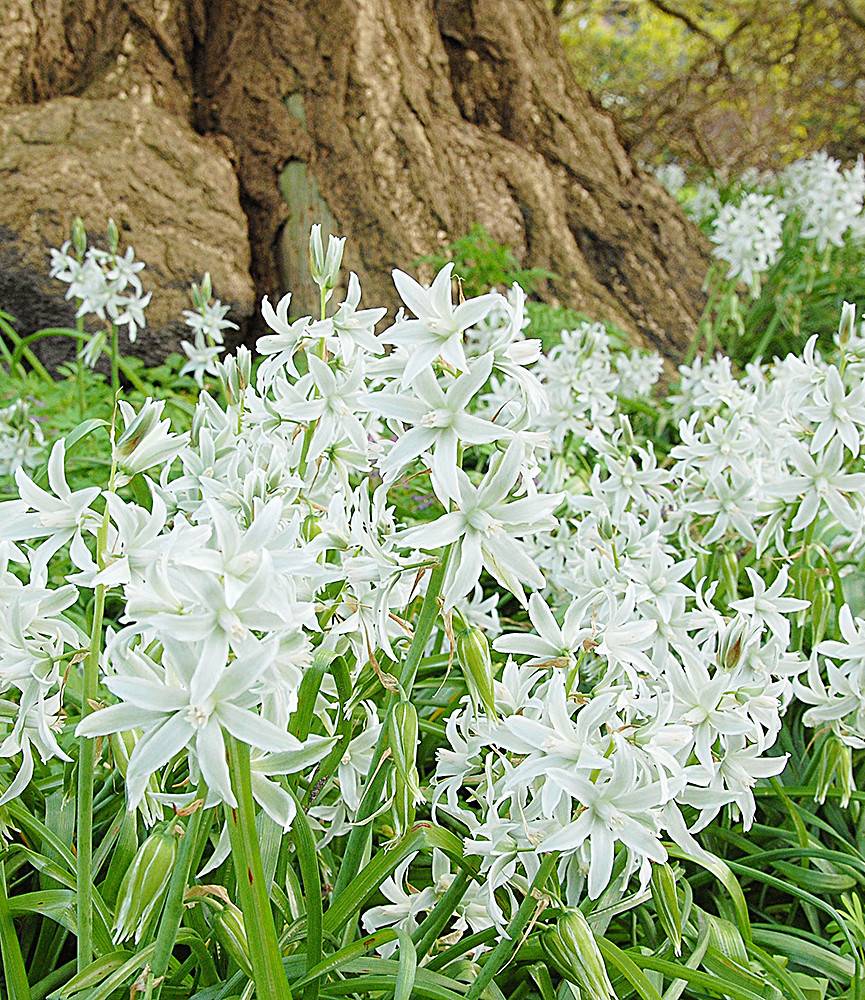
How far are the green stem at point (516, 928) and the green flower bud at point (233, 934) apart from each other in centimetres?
32

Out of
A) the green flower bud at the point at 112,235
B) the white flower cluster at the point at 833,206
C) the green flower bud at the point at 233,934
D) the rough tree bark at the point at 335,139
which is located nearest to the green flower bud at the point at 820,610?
the green flower bud at the point at 233,934

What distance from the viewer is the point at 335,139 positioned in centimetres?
529

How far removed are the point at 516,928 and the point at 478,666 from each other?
36 centimetres

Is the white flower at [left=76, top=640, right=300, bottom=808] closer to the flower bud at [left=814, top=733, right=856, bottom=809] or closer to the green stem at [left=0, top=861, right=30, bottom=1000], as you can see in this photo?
the green stem at [left=0, top=861, right=30, bottom=1000]

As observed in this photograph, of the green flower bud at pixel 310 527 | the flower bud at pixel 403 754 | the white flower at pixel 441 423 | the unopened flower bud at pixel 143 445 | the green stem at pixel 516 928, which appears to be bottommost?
the green stem at pixel 516 928

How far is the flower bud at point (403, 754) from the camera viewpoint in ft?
4.51

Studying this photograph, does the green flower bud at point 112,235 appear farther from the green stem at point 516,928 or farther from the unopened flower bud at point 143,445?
the green stem at point 516,928

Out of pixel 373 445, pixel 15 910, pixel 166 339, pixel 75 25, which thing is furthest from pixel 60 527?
pixel 75 25

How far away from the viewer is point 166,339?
16.7 ft

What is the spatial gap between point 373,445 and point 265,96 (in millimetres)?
4306

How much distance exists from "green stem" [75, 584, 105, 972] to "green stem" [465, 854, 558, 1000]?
526 mm

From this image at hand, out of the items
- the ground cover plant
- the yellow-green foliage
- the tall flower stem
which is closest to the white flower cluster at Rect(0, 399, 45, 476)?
the ground cover plant

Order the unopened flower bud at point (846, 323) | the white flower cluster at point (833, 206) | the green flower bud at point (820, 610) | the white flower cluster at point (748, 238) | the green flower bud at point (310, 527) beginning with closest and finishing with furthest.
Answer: the green flower bud at point (310, 527) → the unopened flower bud at point (846, 323) → the green flower bud at point (820, 610) → the white flower cluster at point (748, 238) → the white flower cluster at point (833, 206)

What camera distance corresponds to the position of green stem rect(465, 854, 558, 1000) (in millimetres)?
1374
